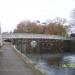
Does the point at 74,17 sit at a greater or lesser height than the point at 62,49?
greater

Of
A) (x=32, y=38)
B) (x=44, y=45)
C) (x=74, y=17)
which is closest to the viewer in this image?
(x=74, y=17)

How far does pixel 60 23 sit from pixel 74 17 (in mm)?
59615

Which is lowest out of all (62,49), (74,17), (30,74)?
(62,49)

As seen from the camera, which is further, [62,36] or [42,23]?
[42,23]

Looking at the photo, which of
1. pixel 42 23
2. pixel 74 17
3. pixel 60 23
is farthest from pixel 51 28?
pixel 74 17

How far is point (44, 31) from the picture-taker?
120m

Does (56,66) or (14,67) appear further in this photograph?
(56,66)

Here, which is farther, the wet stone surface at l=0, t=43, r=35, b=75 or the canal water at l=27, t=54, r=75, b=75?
the canal water at l=27, t=54, r=75, b=75

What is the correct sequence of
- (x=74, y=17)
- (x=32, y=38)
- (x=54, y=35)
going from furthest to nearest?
(x=54, y=35), (x=32, y=38), (x=74, y=17)

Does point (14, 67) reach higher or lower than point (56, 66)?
higher

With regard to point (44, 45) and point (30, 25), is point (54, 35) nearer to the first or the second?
point (44, 45)

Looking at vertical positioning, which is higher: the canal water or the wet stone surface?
the wet stone surface

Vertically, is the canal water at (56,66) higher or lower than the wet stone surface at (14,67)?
lower

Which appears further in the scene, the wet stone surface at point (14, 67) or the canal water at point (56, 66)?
the canal water at point (56, 66)
